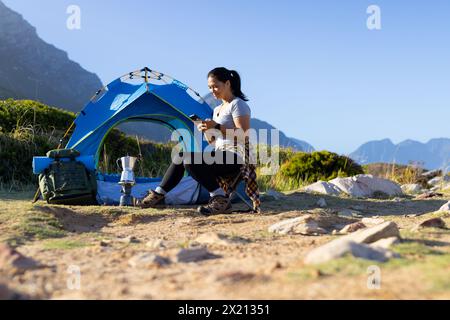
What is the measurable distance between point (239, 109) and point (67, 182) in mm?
2213

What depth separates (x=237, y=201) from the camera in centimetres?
632

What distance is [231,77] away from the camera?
520 centimetres

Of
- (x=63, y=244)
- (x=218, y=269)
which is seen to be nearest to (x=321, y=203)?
(x=63, y=244)

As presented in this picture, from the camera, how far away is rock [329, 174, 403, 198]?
25.6 ft

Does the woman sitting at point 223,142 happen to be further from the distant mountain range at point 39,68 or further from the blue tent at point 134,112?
the distant mountain range at point 39,68

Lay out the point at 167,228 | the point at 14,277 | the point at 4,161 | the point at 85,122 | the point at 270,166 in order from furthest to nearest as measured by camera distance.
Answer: the point at 270,166
the point at 4,161
the point at 85,122
the point at 167,228
the point at 14,277

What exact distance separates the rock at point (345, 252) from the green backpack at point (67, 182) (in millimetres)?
4128

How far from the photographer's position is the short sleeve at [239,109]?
4.95 meters

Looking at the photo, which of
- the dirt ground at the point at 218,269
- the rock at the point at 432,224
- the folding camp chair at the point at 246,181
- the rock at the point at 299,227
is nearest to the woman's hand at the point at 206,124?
the folding camp chair at the point at 246,181

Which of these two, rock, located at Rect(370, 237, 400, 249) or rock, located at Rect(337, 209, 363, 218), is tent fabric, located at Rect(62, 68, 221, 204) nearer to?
rock, located at Rect(337, 209, 363, 218)
